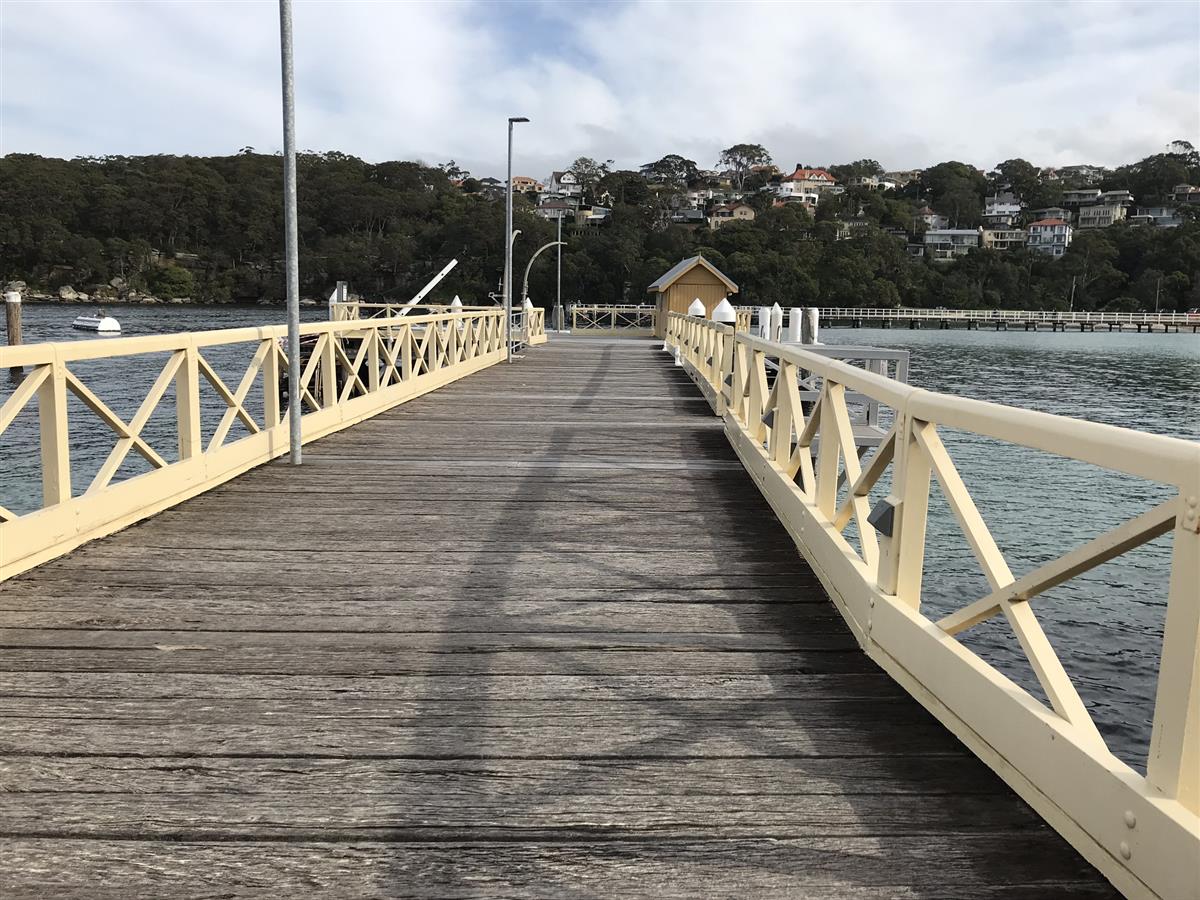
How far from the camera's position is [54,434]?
488 cm

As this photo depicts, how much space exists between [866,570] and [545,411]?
27.8 feet

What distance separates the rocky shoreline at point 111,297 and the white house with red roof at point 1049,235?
386ft

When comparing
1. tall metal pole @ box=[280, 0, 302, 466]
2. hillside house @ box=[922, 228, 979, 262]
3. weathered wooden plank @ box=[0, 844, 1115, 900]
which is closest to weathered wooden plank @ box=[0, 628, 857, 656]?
weathered wooden plank @ box=[0, 844, 1115, 900]

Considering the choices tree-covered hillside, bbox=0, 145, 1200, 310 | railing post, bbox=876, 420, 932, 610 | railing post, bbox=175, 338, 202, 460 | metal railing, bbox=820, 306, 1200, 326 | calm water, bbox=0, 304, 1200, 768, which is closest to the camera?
railing post, bbox=876, 420, 932, 610

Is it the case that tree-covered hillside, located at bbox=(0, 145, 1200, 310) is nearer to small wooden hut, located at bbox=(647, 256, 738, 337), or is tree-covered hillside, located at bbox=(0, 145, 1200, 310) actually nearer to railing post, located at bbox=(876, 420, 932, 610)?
small wooden hut, located at bbox=(647, 256, 738, 337)

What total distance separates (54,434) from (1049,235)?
18976 centimetres

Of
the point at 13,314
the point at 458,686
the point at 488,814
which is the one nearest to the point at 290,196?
the point at 458,686

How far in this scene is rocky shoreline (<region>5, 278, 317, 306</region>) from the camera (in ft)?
409

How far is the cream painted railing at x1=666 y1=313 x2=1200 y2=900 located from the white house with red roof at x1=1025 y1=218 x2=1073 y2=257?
180318 mm

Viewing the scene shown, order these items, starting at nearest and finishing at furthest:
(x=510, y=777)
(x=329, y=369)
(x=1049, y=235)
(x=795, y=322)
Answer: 1. (x=510, y=777)
2. (x=329, y=369)
3. (x=795, y=322)
4. (x=1049, y=235)

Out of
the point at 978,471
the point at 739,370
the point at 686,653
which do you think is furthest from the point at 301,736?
the point at 978,471

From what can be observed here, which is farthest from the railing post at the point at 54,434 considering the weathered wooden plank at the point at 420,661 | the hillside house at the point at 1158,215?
the hillside house at the point at 1158,215

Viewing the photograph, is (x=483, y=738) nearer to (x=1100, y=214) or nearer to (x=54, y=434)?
(x=54, y=434)

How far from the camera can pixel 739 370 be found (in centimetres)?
921
